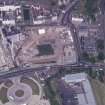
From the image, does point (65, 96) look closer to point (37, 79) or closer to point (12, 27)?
point (37, 79)

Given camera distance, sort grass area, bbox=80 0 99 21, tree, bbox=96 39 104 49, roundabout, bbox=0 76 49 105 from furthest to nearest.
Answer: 1. grass area, bbox=80 0 99 21
2. tree, bbox=96 39 104 49
3. roundabout, bbox=0 76 49 105

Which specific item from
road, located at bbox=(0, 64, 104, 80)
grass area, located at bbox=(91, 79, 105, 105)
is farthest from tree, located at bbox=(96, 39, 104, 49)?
grass area, located at bbox=(91, 79, 105, 105)

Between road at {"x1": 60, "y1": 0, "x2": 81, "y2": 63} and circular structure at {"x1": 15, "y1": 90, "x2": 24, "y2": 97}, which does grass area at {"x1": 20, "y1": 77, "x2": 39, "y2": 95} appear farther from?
road at {"x1": 60, "y1": 0, "x2": 81, "y2": 63}

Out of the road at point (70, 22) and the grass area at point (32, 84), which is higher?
the road at point (70, 22)

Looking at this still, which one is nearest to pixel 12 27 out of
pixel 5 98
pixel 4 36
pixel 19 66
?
pixel 4 36

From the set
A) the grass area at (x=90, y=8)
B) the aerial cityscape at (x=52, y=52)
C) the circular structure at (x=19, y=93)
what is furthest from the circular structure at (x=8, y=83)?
the grass area at (x=90, y=8)

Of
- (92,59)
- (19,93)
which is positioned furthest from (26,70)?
(92,59)

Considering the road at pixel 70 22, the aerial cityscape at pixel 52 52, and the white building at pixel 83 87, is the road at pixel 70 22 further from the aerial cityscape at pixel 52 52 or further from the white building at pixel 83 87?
the white building at pixel 83 87
